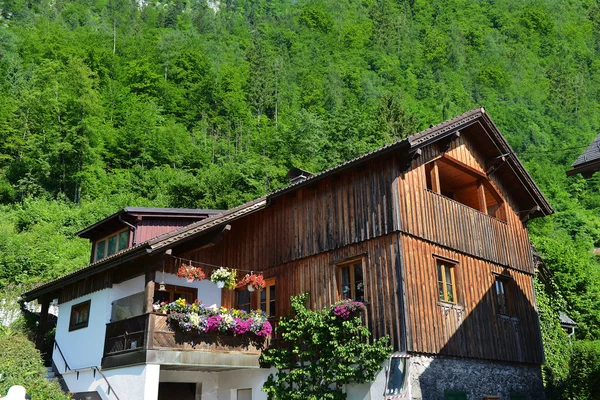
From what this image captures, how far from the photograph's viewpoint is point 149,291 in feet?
48.6

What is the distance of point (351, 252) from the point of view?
15242 mm

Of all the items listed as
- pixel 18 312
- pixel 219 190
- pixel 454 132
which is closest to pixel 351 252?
pixel 454 132

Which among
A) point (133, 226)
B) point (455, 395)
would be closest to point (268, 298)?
point (133, 226)

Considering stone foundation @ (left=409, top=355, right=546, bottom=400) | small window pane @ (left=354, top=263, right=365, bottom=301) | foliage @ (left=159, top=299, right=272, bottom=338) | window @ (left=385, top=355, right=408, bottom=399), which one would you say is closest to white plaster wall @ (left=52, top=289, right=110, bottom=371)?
foliage @ (left=159, top=299, right=272, bottom=338)

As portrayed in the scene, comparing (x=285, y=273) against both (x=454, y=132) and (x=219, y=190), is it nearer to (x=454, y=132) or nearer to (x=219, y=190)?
(x=454, y=132)

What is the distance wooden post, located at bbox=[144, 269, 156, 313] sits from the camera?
47.8 ft

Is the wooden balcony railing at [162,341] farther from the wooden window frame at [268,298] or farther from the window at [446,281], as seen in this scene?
the window at [446,281]

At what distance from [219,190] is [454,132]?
27226 mm

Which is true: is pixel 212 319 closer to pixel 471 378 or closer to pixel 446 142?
pixel 471 378

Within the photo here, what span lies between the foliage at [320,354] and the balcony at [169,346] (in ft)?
2.31

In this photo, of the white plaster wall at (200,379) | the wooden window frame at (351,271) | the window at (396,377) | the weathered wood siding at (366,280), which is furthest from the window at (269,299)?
the window at (396,377)

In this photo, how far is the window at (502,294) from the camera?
17109 mm

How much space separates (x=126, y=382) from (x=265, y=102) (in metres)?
53.4

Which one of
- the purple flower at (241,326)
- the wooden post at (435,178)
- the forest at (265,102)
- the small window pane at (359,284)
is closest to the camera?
the small window pane at (359,284)
